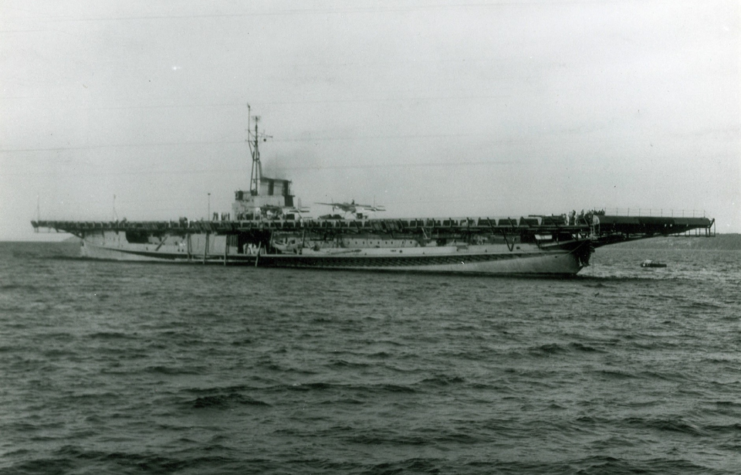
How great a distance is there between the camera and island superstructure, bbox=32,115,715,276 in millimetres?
42000

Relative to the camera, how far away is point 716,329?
2195 centimetres

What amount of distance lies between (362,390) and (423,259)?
34.5m

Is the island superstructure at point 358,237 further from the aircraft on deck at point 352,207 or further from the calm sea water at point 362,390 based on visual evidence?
the calm sea water at point 362,390

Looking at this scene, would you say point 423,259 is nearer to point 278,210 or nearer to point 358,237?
point 358,237

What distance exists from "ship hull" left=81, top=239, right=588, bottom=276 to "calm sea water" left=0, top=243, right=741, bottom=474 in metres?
18.0

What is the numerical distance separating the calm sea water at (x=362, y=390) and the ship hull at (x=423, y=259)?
18026 millimetres

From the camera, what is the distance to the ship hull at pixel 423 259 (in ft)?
143

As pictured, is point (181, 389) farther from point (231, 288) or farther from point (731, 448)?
point (231, 288)

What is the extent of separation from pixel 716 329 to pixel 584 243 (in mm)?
20845

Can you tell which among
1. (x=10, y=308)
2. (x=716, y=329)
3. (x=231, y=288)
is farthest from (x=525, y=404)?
(x=231, y=288)

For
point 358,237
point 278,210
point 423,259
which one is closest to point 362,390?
point 423,259

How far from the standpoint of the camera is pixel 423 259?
1844 inches

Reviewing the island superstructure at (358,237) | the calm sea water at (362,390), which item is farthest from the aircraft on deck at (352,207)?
the calm sea water at (362,390)

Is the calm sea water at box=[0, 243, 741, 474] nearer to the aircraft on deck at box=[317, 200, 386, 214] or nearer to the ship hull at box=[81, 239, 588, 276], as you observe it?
the ship hull at box=[81, 239, 588, 276]
